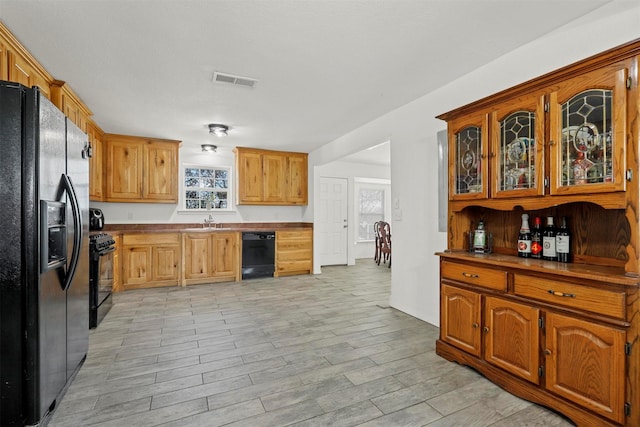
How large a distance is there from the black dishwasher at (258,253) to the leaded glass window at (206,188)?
105 centimetres

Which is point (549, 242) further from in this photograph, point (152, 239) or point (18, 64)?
point (152, 239)

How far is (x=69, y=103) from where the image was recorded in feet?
10.9

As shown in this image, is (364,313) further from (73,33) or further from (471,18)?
(73,33)

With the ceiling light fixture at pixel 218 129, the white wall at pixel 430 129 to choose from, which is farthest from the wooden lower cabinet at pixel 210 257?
the white wall at pixel 430 129

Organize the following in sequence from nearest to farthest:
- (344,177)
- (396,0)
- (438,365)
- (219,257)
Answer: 1. (396,0)
2. (438,365)
3. (219,257)
4. (344,177)

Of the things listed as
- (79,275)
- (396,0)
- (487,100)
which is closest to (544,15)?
(487,100)

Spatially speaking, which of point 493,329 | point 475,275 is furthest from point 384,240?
point 493,329

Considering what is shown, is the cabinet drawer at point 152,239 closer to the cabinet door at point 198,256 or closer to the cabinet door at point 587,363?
the cabinet door at point 198,256

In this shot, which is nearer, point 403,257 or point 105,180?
point 403,257

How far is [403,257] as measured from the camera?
3676 millimetres

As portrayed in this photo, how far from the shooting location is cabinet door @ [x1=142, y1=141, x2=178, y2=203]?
5270mm

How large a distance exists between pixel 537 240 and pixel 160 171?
17.8 ft

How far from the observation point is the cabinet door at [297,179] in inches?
250

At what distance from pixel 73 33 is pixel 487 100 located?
3.03 meters
